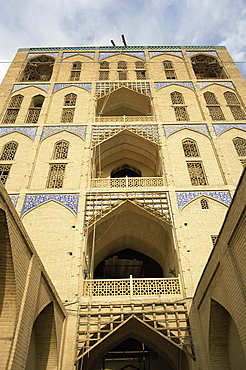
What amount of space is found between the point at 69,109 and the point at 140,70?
4.77m

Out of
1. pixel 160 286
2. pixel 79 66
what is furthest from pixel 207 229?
pixel 79 66

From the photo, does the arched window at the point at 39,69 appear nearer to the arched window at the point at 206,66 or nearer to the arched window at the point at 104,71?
the arched window at the point at 104,71

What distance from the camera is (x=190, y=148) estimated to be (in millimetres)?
11875

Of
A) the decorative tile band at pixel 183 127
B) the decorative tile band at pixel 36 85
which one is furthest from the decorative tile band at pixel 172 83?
the decorative tile band at pixel 36 85

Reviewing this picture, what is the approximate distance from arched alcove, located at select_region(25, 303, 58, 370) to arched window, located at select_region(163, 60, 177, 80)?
41.8ft

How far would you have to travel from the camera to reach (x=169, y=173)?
10.7m

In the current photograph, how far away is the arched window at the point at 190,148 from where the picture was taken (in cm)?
1169

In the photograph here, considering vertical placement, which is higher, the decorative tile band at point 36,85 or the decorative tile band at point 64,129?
the decorative tile band at point 36,85

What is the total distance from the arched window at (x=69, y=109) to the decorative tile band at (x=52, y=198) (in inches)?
168

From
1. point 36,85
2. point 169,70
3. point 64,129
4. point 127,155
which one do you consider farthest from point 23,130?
point 169,70

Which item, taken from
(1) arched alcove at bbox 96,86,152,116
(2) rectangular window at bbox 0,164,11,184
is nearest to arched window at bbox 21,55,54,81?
(1) arched alcove at bbox 96,86,152,116

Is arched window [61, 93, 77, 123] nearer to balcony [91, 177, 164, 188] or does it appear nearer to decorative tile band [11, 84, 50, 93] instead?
decorative tile band [11, 84, 50, 93]

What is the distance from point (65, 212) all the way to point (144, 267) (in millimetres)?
3713

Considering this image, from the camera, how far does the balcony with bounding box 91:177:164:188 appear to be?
1050cm
